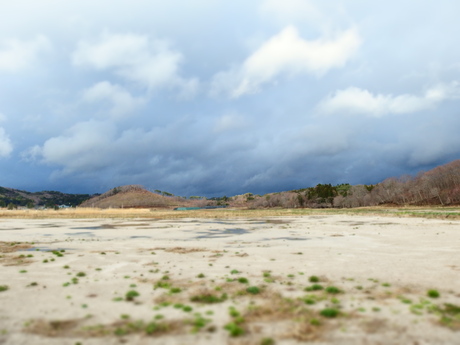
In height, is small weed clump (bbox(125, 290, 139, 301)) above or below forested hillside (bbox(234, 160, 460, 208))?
below

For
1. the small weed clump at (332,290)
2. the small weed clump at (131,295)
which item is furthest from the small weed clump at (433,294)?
the small weed clump at (131,295)

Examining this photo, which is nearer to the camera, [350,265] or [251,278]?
[251,278]

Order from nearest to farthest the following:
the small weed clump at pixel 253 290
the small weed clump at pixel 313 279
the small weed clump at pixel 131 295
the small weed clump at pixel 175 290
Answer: the small weed clump at pixel 131 295, the small weed clump at pixel 253 290, the small weed clump at pixel 175 290, the small weed clump at pixel 313 279

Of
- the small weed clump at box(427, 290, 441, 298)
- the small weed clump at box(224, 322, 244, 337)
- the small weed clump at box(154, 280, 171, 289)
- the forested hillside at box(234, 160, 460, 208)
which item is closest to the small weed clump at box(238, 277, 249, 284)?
the small weed clump at box(154, 280, 171, 289)

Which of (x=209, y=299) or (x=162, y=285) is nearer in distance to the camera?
(x=209, y=299)

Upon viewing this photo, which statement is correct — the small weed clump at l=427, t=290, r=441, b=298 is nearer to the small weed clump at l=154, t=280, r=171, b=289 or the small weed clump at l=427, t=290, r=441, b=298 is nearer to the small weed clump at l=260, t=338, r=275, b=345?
the small weed clump at l=260, t=338, r=275, b=345

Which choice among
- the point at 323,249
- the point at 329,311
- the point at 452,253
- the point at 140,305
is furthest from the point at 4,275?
the point at 452,253

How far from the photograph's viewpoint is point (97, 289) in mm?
13859

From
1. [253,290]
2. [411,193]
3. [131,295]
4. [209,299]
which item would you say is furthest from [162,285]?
[411,193]

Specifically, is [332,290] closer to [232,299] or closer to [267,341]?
[232,299]

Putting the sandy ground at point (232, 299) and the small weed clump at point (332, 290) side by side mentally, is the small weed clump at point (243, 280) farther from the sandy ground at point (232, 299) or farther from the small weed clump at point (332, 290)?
the small weed clump at point (332, 290)

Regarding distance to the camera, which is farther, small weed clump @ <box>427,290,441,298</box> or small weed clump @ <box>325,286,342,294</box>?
small weed clump @ <box>325,286,342,294</box>

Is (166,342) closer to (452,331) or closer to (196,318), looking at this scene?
(196,318)

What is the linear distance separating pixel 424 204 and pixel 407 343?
172742mm
